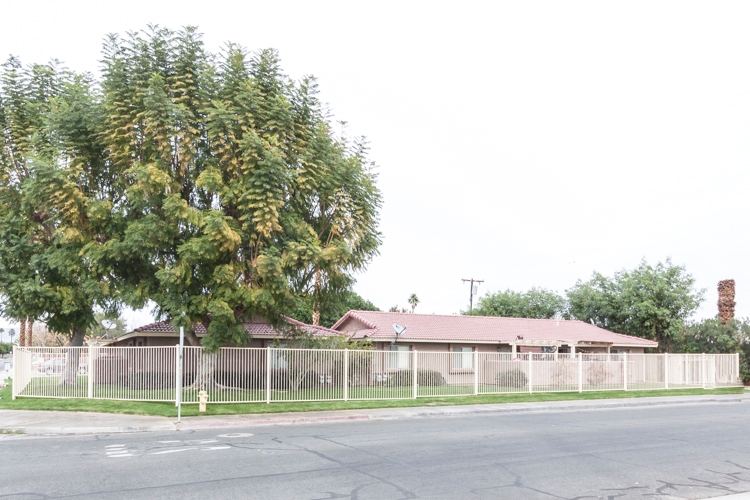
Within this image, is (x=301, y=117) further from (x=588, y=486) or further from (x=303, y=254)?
(x=588, y=486)

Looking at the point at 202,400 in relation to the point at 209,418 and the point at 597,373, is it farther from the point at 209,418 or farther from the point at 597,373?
the point at 597,373

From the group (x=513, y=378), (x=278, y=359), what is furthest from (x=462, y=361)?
(x=278, y=359)

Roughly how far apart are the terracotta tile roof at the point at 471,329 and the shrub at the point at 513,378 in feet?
32.4

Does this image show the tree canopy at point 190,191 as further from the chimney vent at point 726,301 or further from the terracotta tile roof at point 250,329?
the chimney vent at point 726,301

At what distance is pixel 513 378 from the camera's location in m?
29.6

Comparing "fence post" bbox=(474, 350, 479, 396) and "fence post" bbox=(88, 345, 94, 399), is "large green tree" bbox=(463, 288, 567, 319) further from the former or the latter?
"fence post" bbox=(88, 345, 94, 399)

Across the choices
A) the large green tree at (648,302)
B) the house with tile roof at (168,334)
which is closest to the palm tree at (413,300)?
the large green tree at (648,302)

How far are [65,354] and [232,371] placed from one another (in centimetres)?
593

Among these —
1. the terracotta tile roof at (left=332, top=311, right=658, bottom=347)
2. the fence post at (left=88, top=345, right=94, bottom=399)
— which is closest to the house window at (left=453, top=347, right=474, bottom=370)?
the terracotta tile roof at (left=332, top=311, right=658, bottom=347)

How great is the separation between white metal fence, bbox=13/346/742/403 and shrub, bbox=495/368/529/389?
→ 0.14 ft

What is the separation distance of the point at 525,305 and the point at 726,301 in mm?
18721

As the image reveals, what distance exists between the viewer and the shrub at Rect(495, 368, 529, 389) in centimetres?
2923

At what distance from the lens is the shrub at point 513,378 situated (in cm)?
2923

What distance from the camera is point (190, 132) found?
22719 mm
